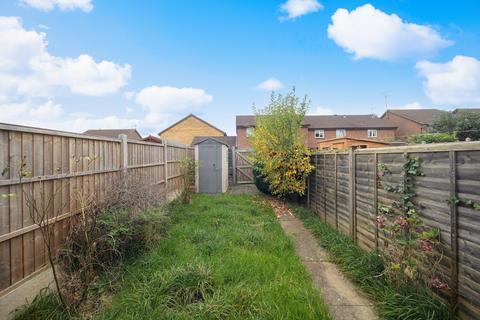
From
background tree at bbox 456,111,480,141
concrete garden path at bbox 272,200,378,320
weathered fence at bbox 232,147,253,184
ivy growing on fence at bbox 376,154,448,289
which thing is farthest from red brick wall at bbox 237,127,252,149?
ivy growing on fence at bbox 376,154,448,289

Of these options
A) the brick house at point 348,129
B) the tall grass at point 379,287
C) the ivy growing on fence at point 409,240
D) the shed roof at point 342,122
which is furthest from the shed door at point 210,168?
the brick house at point 348,129

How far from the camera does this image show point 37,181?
9.20 ft

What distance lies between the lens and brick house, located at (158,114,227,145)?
105 ft

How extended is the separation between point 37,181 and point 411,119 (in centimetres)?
4017

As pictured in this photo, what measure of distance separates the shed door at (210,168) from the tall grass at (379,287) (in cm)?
668

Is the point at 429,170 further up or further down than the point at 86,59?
further down

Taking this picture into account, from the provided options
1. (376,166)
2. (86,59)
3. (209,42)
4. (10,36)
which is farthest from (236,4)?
(376,166)

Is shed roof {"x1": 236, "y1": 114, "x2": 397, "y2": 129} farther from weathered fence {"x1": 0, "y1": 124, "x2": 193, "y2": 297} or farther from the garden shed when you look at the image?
weathered fence {"x1": 0, "y1": 124, "x2": 193, "y2": 297}

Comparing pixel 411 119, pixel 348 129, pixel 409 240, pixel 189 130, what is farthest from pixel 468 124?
pixel 189 130

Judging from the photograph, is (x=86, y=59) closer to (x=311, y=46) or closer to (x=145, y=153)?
(x=145, y=153)

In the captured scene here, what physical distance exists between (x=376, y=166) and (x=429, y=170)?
115cm

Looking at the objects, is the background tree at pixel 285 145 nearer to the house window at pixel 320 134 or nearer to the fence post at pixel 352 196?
the fence post at pixel 352 196

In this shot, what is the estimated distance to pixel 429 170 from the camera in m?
2.73

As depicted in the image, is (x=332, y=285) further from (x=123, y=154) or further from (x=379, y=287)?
(x=123, y=154)
